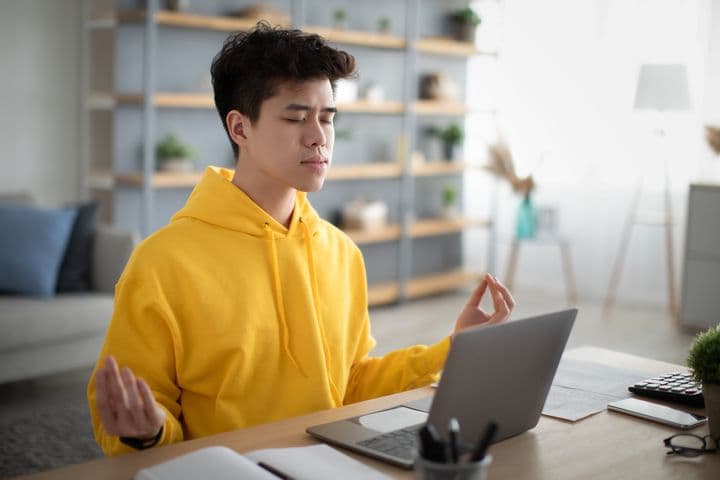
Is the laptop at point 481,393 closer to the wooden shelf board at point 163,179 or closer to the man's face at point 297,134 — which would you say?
the man's face at point 297,134

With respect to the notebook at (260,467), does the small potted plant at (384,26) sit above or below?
above

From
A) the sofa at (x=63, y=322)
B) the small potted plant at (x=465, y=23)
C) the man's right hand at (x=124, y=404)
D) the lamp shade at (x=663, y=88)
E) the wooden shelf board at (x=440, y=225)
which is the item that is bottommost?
the sofa at (x=63, y=322)

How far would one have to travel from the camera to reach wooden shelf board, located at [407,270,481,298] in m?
6.22

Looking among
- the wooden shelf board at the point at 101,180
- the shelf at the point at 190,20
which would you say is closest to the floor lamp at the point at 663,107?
the shelf at the point at 190,20

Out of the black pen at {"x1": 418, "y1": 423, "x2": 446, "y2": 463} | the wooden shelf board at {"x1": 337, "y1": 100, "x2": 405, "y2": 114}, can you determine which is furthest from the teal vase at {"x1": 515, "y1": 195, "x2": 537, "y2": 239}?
the black pen at {"x1": 418, "y1": 423, "x2": 446, "y2": 463}

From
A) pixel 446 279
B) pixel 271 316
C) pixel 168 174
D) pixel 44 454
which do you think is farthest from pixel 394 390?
pixel 446 279

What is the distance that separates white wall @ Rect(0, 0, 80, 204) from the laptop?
4114mm

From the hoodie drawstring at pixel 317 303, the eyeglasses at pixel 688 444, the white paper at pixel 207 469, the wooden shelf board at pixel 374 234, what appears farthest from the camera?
the wooden shelf board at pixel 374 234

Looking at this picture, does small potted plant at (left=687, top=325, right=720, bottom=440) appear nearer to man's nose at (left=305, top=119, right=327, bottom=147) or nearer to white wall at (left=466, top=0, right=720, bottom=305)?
man's nose at (left=305, top=119, right=327, bottom=147)

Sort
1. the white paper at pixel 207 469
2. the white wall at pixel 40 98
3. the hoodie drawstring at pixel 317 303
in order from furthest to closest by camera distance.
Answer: the white wall at pixel 40 98 < the hoodie drawstring at pixel 317 303 < the white paper at pixel 207 469

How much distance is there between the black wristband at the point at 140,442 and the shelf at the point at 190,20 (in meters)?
3.56

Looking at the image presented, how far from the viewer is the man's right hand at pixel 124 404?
1.21 meters

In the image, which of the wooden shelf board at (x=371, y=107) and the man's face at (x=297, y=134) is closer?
the man's face at (x=297, y=134)

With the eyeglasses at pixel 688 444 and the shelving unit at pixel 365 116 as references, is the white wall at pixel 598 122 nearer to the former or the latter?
the shelving unit at pixel 365 116
